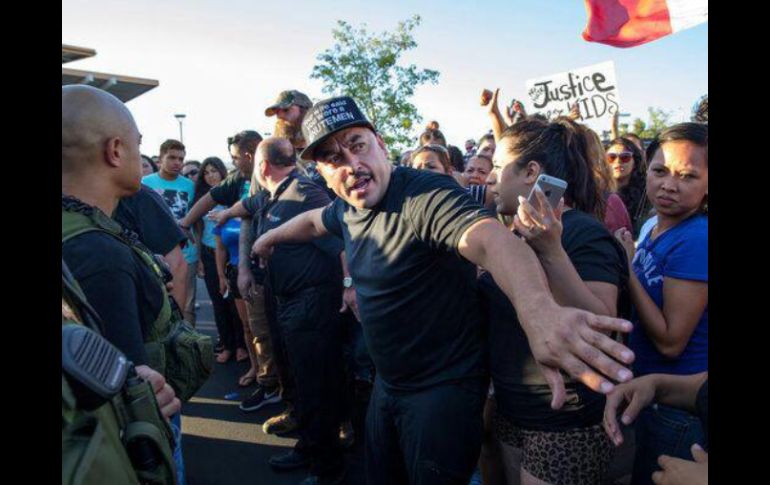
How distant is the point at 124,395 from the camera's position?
1133 millimetres

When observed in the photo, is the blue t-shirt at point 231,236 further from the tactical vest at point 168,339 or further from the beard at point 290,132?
the tactical vest at point 168,339

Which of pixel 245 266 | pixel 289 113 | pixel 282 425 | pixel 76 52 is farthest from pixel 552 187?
pixel 76 52

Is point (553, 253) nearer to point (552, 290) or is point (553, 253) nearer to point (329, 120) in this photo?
point (552, 290)

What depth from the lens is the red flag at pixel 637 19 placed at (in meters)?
Answer: 4.14

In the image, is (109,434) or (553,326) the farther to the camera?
(553,326)

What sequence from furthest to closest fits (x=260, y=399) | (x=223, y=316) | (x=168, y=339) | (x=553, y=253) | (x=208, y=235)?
(x=223, y=316) < (x=208, y=235) < (x=260, y=399) < (x=168, y=339) < (x=553, y=253)

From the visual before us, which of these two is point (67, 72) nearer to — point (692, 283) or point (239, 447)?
point (239, 447)

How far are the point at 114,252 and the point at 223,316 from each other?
15.1 ft

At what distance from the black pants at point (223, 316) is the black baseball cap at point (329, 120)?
407 cm

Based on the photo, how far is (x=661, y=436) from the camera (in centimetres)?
192

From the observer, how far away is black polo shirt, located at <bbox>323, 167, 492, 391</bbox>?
190cm
